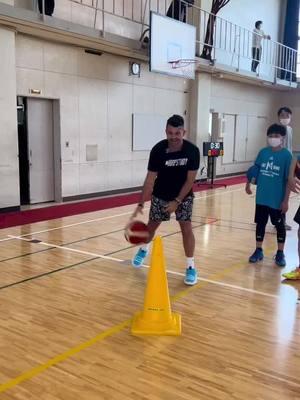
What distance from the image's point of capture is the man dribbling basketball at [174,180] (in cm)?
394

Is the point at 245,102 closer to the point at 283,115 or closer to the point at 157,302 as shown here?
the point at 283,115

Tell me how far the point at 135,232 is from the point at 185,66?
25.0 ft

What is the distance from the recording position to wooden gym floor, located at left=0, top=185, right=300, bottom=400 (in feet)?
8.35

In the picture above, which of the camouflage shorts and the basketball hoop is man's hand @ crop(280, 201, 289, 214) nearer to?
the camouflage shorts

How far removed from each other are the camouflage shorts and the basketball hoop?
6.56m

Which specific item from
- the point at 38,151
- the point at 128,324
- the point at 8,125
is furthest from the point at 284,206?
the point at 38,151

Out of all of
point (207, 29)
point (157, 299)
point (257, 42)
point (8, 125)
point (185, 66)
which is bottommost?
point (157, 299)

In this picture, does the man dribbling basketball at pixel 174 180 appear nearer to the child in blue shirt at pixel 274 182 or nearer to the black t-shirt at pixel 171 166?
the black t-shirt at pixel 171 166

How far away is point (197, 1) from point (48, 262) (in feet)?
31.7

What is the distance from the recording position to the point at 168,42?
9.80m

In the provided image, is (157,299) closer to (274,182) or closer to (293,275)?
A: (293,275)

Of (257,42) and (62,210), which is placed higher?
(257,42)

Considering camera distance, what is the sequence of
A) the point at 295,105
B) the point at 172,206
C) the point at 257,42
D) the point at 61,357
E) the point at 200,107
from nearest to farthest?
the point at 61,357 < the point at 172,206 < the point at 200,107 < the point at 257,42 < the point at 295,105

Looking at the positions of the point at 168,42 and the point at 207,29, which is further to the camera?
the point at 207,29
